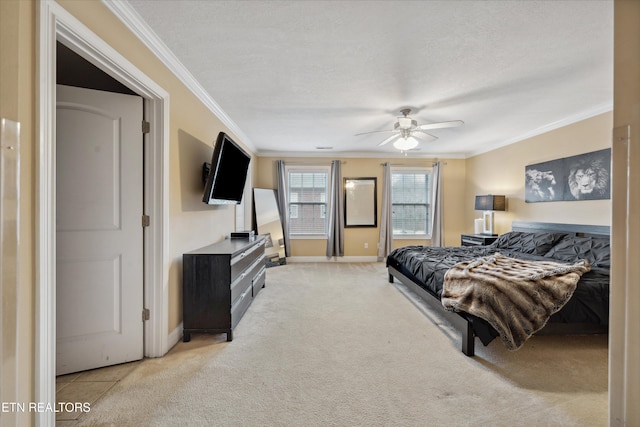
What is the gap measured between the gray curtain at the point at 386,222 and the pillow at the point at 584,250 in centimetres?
295

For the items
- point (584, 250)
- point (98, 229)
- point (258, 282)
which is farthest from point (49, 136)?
point (584, 250)

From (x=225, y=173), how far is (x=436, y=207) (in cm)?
490

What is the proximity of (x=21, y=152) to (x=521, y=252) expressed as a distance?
499cm

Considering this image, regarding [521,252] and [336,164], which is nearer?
[521,252]

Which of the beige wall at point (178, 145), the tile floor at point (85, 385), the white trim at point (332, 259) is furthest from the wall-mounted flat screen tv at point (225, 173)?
the white trim at point (332, 259)

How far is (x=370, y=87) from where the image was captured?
289 centimetres

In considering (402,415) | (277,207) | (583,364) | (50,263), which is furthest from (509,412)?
(277,207)

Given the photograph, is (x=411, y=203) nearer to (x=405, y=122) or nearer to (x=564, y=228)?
(x=564, y=228)

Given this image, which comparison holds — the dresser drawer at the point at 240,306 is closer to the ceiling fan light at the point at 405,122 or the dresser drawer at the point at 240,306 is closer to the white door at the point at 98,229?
the white door at the point at 98,229

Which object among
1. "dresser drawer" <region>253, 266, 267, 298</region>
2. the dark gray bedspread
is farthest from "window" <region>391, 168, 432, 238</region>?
"dresser drawer" <region>253, 266, 267, 298</region>

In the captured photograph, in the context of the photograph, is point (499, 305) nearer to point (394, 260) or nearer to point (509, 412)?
point (509, 412)

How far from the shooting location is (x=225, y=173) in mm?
3084

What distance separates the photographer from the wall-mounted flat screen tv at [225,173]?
2.75 m

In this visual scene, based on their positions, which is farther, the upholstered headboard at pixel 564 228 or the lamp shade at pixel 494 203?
the lamp shade at pixel 494 203
